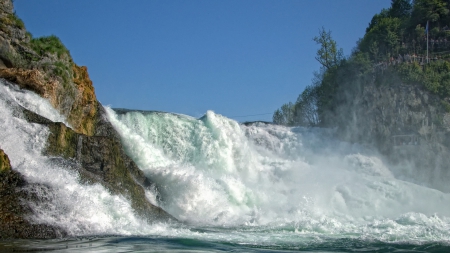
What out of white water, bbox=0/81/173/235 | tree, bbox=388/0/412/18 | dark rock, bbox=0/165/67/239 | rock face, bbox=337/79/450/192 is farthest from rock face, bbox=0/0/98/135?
tree, bbox=388/0/412/18

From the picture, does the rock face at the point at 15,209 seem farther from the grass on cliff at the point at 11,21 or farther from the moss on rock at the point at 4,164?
the grass on cliff at the point at 11,21

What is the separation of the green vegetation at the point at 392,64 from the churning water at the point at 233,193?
4762 mm

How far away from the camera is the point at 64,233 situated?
9.58 metres

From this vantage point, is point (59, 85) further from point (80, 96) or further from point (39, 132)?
point (39, 132)

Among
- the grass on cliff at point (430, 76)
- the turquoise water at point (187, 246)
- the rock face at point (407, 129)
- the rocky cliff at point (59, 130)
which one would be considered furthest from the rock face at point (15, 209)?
the grass on cliff at point (430, 76)

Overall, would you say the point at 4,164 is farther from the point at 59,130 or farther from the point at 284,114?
the point at 284,114

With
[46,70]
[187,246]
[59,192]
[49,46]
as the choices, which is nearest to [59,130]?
[59,192]

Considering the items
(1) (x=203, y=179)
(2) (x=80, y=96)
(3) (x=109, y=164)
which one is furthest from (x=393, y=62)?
(3) (x=109, y=164)

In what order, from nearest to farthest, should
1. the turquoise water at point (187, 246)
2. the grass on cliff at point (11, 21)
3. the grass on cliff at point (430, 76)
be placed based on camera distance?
the turquoise water at point (187, 246), the grass on cliff at point (11, 21), the grass on cliff at point (430, 76)

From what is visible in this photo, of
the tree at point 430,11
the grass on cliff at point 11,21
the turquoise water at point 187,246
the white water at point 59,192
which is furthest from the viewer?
the tree at point 430,11

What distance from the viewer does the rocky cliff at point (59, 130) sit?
9.62 m

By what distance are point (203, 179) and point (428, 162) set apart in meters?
17.2

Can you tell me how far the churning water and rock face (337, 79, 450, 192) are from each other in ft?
3.81

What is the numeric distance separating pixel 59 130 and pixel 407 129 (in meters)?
23.4
